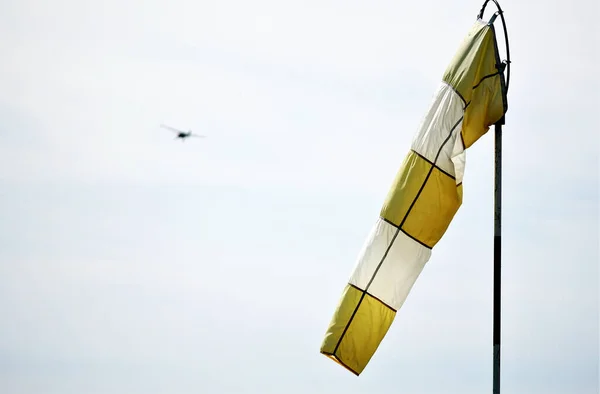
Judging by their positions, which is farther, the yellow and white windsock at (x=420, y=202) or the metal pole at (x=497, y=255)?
the yellow and white windsock at (x=420, y=202)

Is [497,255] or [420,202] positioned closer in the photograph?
[497,255]

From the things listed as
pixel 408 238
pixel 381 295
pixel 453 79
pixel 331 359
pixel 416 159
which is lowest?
pixel 331 359

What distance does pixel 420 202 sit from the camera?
31.9 ft

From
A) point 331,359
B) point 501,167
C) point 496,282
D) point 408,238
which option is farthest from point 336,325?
point 501,167

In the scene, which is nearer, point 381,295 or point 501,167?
point 501,167

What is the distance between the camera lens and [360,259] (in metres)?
10.0

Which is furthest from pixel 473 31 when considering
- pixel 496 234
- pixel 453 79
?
pixel 496 234

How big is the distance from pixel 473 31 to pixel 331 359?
4.16 metres

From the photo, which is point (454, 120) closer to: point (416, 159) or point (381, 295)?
point (416, 159)

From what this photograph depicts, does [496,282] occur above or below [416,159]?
below

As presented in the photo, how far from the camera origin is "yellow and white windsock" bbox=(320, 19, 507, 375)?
31.6 ft

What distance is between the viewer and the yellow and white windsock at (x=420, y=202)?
9.62 m

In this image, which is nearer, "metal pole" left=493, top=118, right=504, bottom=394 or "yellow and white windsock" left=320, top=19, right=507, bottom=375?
"metal pole" left=493, top=118, right=504, bottom=394

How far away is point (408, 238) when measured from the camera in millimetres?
9812
